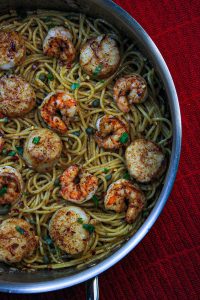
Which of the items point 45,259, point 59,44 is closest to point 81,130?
point 59,44

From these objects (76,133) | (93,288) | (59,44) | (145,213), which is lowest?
(93,288)

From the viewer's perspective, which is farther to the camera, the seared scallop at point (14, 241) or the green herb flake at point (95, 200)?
the green herb flake at point (95, 200)

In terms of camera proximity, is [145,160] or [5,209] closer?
[145,160]

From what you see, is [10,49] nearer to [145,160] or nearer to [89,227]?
[145,160]

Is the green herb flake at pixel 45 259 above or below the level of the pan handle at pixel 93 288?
below

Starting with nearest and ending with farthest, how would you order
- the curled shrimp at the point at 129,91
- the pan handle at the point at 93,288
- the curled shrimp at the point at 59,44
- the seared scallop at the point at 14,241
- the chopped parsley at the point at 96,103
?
the pan handle at the point at 93,288
the seared scallop at the point at 14,241
the curled shrimp at the point at 129,91
the curled shrimp at the point at 59,44
the chopped parsley at the point at 96,103

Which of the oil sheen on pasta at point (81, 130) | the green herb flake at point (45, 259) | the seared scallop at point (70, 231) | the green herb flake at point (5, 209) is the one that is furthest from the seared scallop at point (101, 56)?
the green herb flake at point (45, 259)

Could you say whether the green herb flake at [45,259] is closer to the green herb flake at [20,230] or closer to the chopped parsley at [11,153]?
the green herb flake at [20,230]
